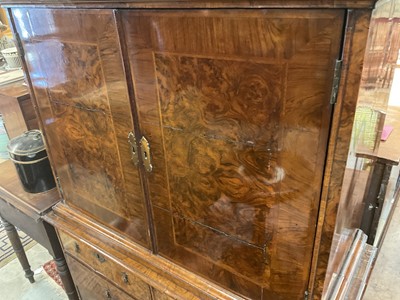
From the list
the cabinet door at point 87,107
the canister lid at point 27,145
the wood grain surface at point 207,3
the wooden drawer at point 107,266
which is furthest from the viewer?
the canister lid at point 27,145

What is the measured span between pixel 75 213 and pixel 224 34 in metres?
0.94

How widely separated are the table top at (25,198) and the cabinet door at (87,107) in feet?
0.61

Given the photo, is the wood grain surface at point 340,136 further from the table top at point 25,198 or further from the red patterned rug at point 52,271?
the red patterned rug at point 52,271

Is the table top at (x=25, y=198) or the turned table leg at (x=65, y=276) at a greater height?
the table top at (x=25, y=198)

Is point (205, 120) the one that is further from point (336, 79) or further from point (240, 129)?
point (336, 79)

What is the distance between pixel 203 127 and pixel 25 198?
1.00 metres

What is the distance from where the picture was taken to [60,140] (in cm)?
114

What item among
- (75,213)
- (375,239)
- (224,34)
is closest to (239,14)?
(224,34)

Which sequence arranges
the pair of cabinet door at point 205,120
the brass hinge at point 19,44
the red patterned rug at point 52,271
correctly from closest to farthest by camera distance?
1. the pair of cabinet door at point 205,120
2. the brass hinge at point 19,44
3. the red patterned rug at point 52,271

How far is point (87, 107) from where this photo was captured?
962 millimetres

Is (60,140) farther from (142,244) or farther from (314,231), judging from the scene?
(314,231)

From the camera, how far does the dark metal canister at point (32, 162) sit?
1292 millimetres

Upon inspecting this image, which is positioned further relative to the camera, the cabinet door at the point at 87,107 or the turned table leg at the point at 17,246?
the turned table leg at the point at 17,246

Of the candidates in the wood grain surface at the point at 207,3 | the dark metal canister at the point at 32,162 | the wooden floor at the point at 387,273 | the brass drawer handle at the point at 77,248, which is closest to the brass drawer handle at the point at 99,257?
the brass drawer handle at the point at 77,248
